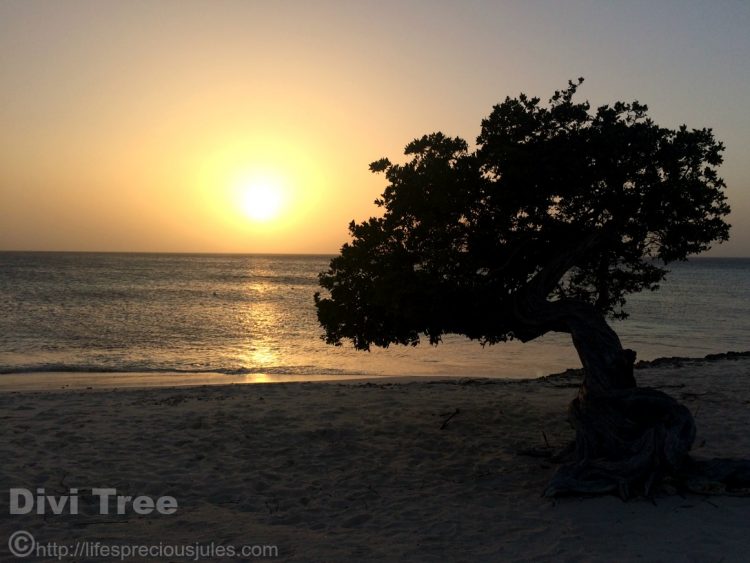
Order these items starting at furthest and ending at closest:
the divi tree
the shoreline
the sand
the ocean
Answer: the ocean, the shoreline, the divi tree, the sand

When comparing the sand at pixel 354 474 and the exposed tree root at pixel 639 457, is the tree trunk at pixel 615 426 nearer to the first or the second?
the exposed tree root at pixel 639 457

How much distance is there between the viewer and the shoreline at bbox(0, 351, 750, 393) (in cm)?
2067

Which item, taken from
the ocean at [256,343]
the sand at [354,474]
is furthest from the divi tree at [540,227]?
the ocean at [256,343]

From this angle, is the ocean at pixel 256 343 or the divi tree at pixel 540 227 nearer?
the divi tree at pixel 540 227

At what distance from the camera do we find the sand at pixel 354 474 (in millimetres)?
7484

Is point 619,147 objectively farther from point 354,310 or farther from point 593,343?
point 354,310

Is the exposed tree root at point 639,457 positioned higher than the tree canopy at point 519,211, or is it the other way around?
the tree canopy at point 519,211

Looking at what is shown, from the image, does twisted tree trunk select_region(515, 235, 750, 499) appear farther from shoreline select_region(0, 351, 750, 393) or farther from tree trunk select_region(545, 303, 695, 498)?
shoreline select_region(0, 351, 750, 393)

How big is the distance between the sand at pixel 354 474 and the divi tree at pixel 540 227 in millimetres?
1647

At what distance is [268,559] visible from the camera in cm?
711

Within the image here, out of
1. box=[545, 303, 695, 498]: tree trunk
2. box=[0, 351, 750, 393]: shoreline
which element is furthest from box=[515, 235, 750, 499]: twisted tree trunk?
box=[0, 351, 750, 393]: shoreline

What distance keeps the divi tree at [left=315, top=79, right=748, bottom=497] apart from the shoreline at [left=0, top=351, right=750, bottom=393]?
1016cm

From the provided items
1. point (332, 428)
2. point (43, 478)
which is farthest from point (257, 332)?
point (43, 478)

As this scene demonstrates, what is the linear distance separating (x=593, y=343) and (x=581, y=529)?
331cm
